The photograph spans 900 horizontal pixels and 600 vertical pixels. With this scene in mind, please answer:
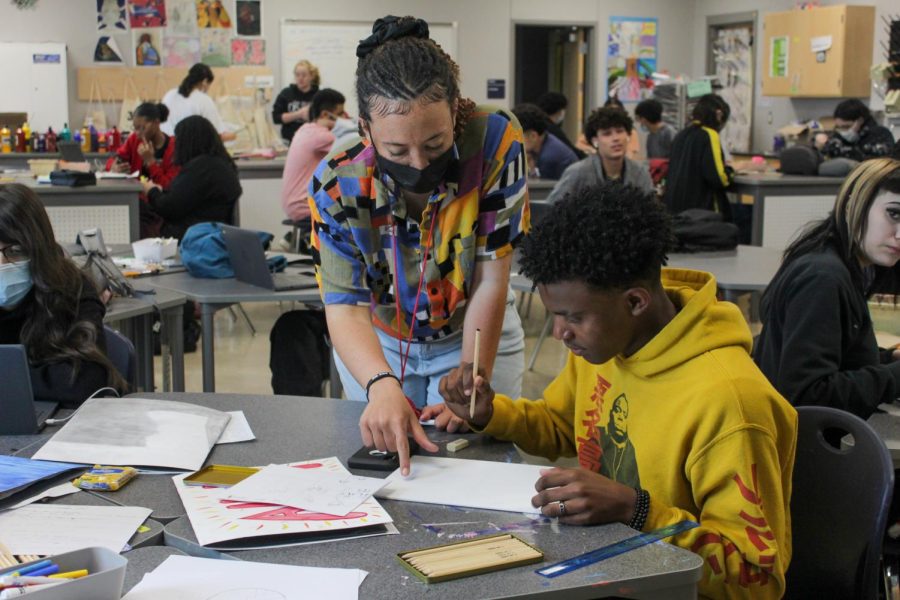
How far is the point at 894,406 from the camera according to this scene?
229 cm

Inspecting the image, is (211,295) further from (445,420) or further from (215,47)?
(215,47)

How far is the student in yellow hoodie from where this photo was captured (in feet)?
4.58

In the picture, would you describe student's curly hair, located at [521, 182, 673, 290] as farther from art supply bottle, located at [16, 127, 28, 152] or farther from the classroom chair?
art supply bottle, located at [16, 127, 28, 152]

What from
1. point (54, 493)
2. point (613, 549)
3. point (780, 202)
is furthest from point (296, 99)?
point (613, 549)

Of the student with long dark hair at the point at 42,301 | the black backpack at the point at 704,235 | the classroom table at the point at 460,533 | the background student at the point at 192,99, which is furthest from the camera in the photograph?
the background student at the point at 192,99

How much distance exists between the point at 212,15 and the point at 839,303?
8892mm

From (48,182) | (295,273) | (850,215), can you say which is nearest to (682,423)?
(850,215)

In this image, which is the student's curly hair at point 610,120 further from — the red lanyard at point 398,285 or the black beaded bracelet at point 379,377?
the black beaded bracelet at point 379,377

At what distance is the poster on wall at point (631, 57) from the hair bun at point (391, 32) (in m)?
9.58

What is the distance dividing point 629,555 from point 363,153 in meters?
0.85

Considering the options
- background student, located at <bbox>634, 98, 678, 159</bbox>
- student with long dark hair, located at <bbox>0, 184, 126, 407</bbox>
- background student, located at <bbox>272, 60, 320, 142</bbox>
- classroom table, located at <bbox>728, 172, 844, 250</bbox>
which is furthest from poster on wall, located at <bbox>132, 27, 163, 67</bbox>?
student with long dark hair, located at <bbox>0, 184, 126, 407</bbox>

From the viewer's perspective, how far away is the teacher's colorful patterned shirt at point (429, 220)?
6.02 ft

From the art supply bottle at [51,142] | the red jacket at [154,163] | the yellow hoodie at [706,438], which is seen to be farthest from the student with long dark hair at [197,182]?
the yellow hoodie at [706,438]

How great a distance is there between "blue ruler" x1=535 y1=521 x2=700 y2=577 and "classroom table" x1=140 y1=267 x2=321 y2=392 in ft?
7.62
